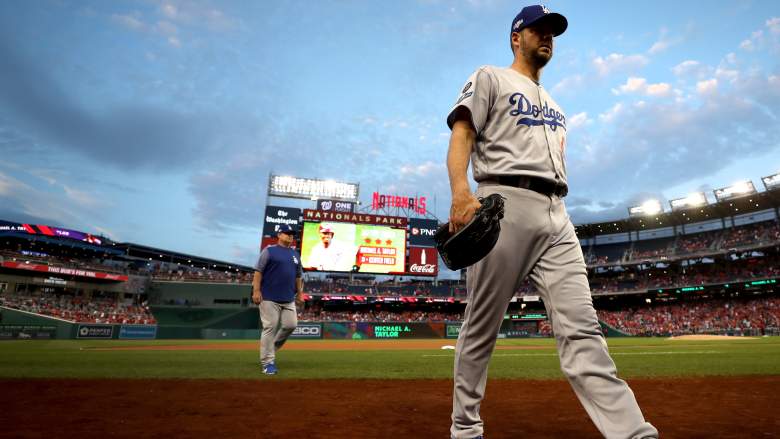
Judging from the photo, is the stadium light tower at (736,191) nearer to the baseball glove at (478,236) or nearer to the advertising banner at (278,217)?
the advertising banner at (278,217)

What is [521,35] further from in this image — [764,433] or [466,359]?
[764,433]

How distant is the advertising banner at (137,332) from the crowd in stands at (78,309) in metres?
4.58

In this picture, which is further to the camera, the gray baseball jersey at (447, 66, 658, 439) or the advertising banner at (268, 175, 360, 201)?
the advertising banner at (268, 175, 360, 201)

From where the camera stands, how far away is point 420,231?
124 feet

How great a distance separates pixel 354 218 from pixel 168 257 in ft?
104

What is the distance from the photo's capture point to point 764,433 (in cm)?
246

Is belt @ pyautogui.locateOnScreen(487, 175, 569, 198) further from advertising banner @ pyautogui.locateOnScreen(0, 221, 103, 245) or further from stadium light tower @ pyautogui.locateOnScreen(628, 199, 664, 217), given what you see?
advertising banner @ pyautogui.locateOnScreen(0, 221, 103, 245)

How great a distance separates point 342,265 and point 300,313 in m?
A: 7.07

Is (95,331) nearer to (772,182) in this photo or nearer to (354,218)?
(354,218)

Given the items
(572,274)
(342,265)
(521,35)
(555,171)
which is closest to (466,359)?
(572,274)

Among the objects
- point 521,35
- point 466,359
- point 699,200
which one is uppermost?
point 699,200

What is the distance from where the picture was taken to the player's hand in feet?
6.03

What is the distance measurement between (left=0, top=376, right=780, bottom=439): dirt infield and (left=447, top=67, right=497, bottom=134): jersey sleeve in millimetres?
1761

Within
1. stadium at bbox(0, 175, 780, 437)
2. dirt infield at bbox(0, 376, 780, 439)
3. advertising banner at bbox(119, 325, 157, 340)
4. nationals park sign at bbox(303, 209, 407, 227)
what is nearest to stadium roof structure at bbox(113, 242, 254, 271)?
stadium at bbox(0, 175, 780, 437)
